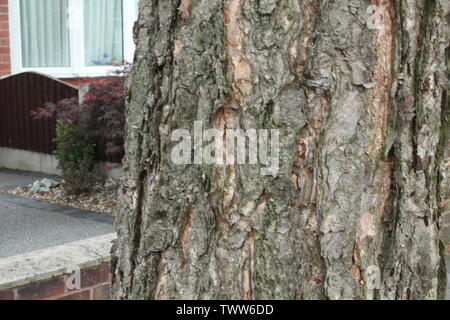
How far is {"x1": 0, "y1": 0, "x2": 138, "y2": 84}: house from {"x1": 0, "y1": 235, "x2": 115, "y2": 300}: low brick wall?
7401 millimetres

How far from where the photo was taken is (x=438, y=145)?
1693mm

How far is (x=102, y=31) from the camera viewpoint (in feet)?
37.9

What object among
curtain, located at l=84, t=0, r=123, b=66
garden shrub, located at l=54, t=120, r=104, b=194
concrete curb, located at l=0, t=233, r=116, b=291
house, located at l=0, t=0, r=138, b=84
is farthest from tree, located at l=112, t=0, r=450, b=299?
curtain, located at l=84, t=0, r=123, b=66

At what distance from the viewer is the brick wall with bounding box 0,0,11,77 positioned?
10164 mm

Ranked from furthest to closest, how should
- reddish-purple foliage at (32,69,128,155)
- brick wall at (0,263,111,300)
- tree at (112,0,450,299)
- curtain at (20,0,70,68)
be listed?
curtain at (20,0,70,68) < reddish-purple foliage at (32,69,128,155) < brick wall at (0,263,111,300) < tree at (112,0,450,299)

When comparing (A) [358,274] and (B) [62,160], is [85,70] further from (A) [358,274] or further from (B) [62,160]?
(A) [358,274]

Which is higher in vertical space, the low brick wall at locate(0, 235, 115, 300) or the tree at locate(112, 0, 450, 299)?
the tree at locate(112, 0, 450, 299)

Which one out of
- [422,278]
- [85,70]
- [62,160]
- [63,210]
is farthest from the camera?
[85,70]

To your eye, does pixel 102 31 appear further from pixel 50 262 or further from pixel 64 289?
pixel 64 289

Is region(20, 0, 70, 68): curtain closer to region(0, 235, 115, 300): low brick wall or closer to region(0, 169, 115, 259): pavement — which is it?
region(0, 169, 115, 259): pavement

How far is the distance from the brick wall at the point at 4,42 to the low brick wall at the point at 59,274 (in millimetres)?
7411

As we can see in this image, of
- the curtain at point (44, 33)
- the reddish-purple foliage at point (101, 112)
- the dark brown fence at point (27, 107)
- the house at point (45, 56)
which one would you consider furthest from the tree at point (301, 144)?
the curtain at point (44, 33)

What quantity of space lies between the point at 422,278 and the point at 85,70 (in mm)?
10069
